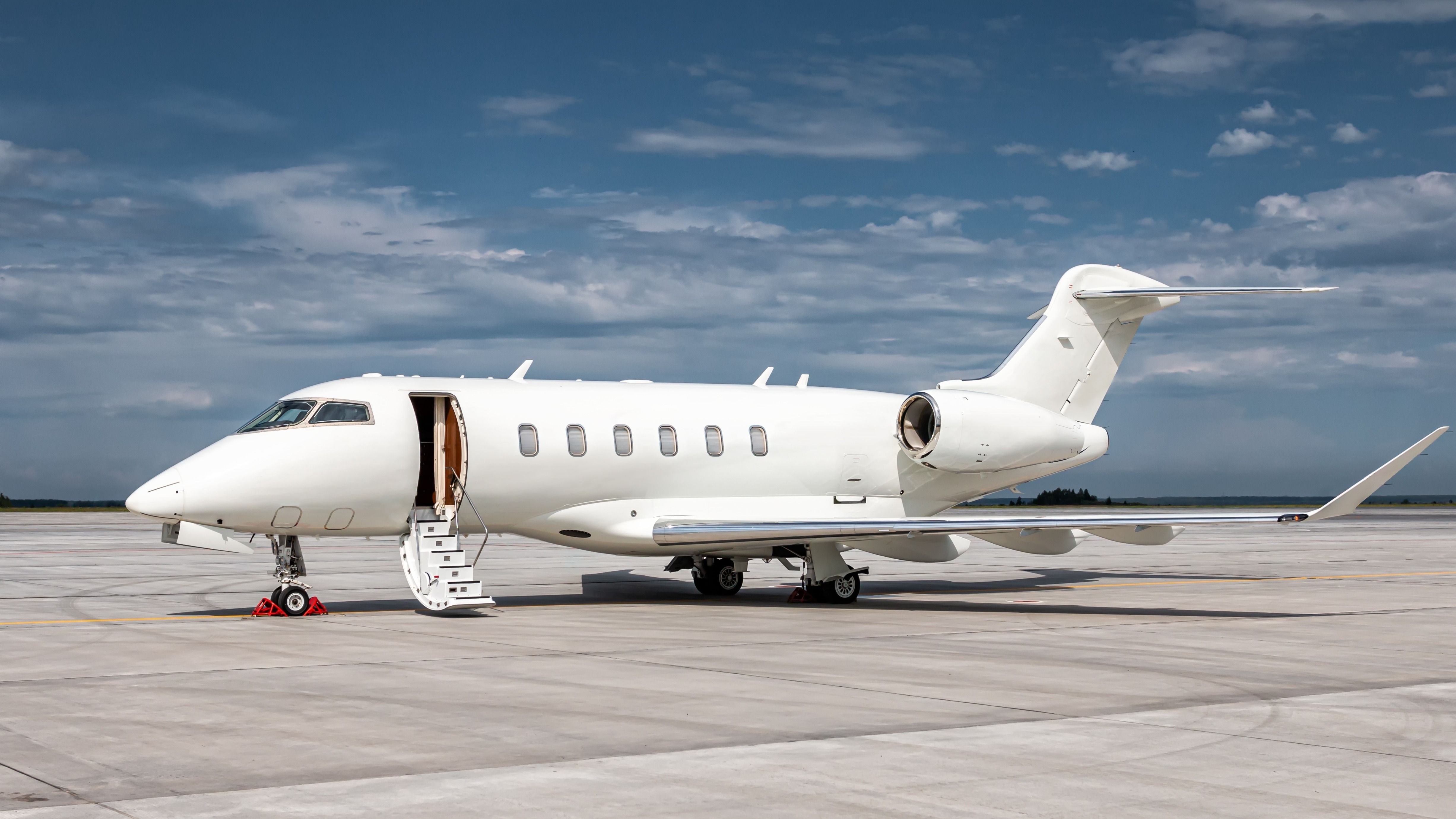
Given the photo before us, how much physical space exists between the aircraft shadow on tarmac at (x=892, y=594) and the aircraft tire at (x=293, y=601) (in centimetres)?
83

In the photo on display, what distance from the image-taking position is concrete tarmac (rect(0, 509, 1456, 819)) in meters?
7.02

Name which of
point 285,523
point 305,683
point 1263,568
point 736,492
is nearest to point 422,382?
point 285,523

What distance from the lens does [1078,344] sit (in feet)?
75.7

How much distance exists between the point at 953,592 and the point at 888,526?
479cm

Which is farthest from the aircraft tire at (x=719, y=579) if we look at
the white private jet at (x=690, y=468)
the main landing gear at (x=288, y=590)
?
the main landing gear at (x=288, y=590)

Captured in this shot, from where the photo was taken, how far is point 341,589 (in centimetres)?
2212

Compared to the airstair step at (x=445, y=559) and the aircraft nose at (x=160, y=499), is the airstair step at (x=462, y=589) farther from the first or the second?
the aircraft nose at (x=160, y=499)

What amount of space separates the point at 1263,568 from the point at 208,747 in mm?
25253

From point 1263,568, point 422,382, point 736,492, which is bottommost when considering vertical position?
point 1263,568

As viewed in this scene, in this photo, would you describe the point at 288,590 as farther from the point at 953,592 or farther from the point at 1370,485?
the point at 1370,485

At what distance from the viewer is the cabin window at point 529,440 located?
18625mm

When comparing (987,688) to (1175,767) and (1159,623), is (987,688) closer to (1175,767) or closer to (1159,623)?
(1175,767)

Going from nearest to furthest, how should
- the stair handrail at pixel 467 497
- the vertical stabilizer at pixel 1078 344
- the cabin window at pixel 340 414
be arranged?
the cabin window at pixel 340 414, the stair handrail at pixel 467 497, the vertical stabilizer at pixel 1078 344

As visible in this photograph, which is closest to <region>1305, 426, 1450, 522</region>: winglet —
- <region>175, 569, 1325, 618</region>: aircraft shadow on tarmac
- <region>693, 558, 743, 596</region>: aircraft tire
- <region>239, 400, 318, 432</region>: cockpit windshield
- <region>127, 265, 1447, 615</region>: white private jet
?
<region>127, 265, 1447, 615</region>: white private jet
